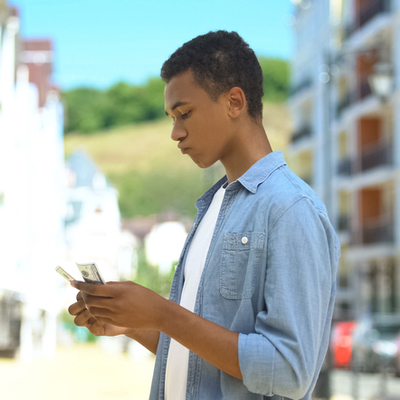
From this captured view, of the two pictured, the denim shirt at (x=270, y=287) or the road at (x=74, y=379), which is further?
the road at (x=74, y=379)

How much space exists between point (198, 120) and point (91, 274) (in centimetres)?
48

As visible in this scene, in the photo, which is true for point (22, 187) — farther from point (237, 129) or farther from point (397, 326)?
point (237, 129)

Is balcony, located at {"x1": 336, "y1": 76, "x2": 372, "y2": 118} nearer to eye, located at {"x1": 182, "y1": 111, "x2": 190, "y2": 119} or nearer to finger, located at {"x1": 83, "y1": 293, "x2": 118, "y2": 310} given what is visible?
eye, located at {"x1": 182, "y1": 111, "x2": 190, "y2": 119}

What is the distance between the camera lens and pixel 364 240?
30.6 meters

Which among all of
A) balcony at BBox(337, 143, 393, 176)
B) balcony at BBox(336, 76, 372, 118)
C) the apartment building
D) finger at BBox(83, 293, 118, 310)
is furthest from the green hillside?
finger at BBox(83, 293, 118, 310)

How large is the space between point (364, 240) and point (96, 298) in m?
29.9

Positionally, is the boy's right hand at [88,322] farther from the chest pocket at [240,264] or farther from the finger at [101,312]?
the chest pocket at [240,264]

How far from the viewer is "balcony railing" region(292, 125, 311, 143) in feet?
132

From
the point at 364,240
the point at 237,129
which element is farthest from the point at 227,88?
the point at 364,240

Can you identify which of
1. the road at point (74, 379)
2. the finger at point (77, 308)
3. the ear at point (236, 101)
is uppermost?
the ear at point (236, 101)

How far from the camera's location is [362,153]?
103ft

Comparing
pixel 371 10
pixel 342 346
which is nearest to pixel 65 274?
pixel 342 346

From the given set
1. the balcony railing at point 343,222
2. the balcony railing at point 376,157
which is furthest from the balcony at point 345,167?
the balcony railing at point 343,222

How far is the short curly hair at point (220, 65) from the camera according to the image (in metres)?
1.81
